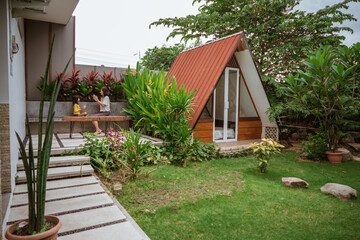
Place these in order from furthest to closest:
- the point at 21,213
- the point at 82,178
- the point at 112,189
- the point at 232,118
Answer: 1. the point at 232,118
2. the point at 82,178
3. the point at 112,189
4. the point at 21,213

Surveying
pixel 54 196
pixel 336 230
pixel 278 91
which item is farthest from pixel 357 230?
pixel 278 91

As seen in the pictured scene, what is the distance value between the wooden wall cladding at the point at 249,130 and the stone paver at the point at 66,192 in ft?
15.5

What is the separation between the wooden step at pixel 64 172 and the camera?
10.3ft

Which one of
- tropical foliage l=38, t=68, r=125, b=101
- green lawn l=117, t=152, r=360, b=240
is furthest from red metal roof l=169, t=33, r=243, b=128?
tropical foliage l=38, t=68, r=125, b=101

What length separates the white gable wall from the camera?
641 centimetres

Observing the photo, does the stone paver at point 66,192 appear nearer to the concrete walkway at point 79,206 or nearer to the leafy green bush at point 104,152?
the concrete walkway at point 79,206

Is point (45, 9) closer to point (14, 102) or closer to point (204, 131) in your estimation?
point (14, 102)

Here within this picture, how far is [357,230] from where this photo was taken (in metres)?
2.41

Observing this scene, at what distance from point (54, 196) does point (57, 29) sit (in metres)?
6.06

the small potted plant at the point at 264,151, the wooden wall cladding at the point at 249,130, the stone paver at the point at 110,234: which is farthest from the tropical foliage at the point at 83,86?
the stone paver at the point at 110,234

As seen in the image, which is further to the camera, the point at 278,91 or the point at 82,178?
the point at 278,91

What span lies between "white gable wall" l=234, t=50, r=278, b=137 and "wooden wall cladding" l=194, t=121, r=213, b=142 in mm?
1722

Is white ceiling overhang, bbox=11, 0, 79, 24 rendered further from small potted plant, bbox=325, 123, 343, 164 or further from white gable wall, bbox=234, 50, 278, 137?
small potted plant, bbox=325, 123, 343, 164

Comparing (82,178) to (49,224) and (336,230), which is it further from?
(336,230)
